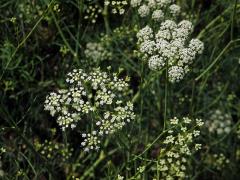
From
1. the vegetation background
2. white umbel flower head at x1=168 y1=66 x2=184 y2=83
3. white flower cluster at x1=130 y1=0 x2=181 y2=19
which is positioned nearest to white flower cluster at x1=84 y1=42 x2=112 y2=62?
the vegetation background

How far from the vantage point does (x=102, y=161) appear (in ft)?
12.6

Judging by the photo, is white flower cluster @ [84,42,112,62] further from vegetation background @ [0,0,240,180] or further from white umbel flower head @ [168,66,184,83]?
white umbel flower head @ [168,66,184,83]

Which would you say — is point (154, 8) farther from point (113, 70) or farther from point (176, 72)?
point (113, 70)

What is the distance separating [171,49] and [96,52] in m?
1.37

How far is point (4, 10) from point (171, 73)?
1839 millimetres

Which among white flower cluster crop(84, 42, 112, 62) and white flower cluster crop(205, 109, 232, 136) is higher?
white flower cluster crop(84, 42, 112, 62)

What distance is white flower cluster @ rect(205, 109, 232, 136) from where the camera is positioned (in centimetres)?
406

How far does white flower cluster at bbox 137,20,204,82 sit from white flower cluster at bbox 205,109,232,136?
61.8 inches

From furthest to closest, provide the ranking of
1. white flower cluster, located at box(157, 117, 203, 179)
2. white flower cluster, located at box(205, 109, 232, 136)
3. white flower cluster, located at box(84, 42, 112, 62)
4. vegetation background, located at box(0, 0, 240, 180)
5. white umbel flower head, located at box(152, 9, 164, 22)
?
white flower cluster, located at box(205, 109, 232, 136)
white flower cluster, located at box(84, 42, 112, 62)
vegetation background, located at box(0, 0, 240, 180)
white umbel flower head, located at box(152, 9, 164, 22)
white flower cluster, located at box(157, 117, 203, 179)

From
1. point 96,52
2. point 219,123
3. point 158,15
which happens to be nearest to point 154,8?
point 158,15

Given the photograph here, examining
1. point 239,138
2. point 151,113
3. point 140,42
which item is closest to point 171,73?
→ point 140,42

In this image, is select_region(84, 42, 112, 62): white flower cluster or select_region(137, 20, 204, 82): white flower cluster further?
select_region(84, 42, 112, 62): white flower cluster

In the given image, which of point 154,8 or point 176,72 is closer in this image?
point 176,72

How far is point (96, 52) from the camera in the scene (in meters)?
3.75
